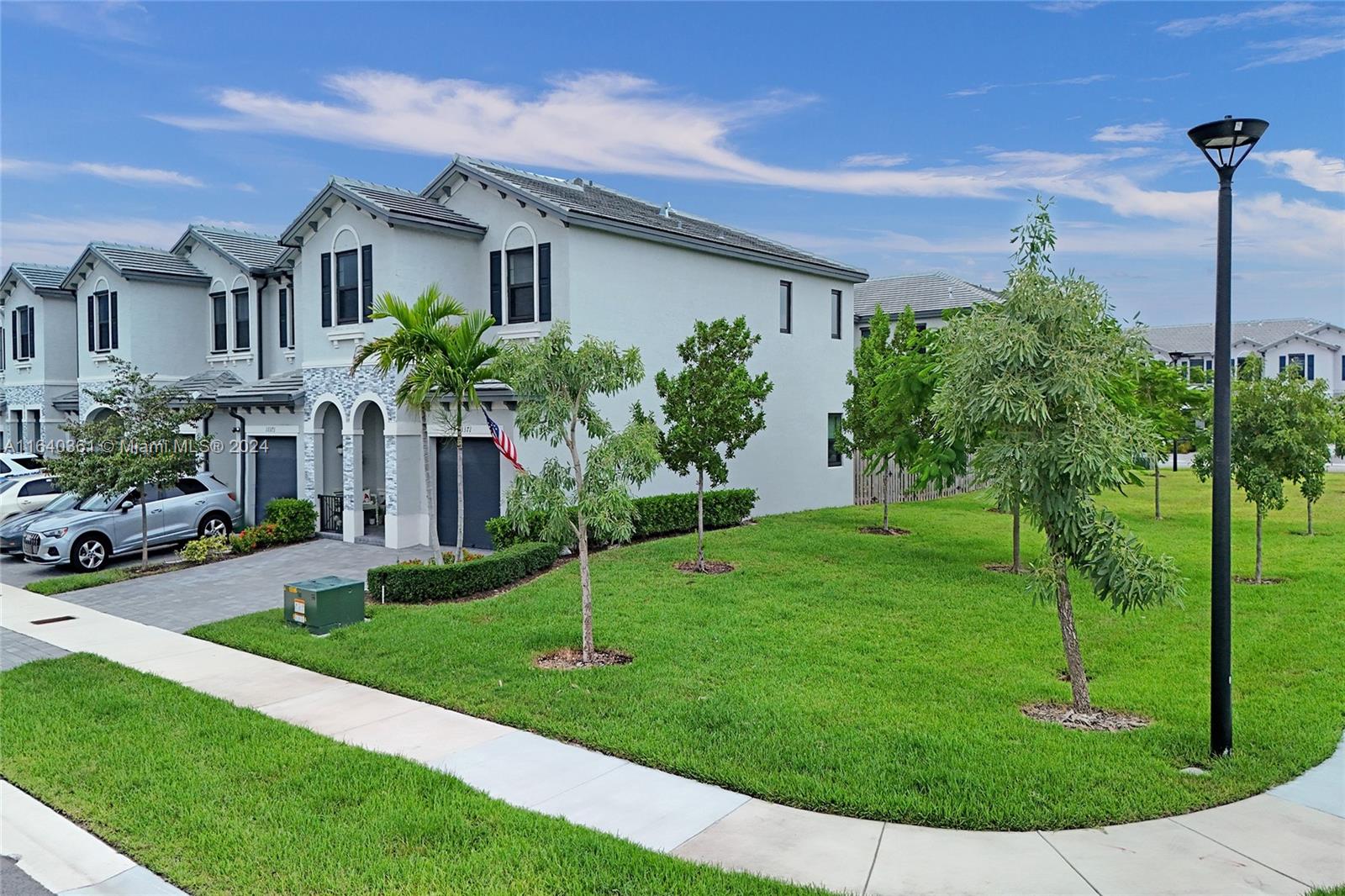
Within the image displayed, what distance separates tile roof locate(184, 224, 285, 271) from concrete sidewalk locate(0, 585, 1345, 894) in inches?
819

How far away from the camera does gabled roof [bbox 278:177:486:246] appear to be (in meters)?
18.8

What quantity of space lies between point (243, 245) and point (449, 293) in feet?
38.2

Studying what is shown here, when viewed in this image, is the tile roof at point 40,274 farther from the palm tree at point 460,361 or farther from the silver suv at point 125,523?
the palm tree at point 460,361

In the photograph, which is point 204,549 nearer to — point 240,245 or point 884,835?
point 240,245

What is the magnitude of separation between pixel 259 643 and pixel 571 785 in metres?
6.70

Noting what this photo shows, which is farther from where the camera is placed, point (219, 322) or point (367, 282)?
point (219, 322)

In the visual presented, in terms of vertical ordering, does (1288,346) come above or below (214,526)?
above

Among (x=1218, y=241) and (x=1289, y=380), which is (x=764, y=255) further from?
(x=1218, y=241)

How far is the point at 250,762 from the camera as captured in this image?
7.75 metres

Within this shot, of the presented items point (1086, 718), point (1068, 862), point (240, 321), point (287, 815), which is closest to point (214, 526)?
point (240, 321)

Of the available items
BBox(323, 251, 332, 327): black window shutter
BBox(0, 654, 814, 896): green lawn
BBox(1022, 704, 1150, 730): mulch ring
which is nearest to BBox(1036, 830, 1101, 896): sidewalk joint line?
BBox(0, 654, 814, 896): green lawn

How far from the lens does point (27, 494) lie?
23078 millimetres

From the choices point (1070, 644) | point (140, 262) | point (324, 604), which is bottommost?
point (324, 604)

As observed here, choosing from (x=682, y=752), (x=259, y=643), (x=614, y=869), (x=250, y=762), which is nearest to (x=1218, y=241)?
(x=682, y=752)
